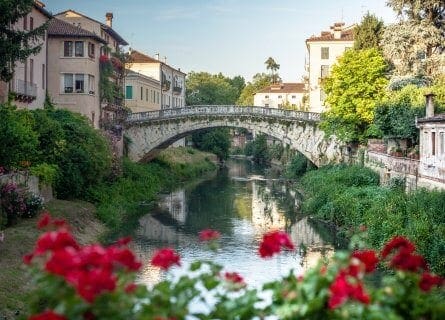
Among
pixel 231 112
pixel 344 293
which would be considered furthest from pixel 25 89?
pixel 344 293

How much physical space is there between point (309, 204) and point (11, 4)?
22633 millimetres

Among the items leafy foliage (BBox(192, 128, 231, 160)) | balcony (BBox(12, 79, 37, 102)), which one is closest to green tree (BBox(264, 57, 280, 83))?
leafy foliage (BBox(192, 128, 231, 160))

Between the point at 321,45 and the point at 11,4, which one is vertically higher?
the point at 321,45

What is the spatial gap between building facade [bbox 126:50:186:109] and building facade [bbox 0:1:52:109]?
27.9 metres

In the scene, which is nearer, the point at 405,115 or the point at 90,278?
the point at 90,278

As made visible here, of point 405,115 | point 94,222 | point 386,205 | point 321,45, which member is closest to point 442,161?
point 386,205

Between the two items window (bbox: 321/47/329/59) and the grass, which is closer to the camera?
the grass

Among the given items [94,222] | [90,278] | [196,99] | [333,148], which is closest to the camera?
[90,278]

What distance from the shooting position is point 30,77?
40.9m

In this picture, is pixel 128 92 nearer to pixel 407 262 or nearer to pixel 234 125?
pixel 234 125

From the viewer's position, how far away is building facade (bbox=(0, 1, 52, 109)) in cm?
3706

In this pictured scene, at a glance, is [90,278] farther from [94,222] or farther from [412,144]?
[412,144]

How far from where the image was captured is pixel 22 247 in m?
24.1

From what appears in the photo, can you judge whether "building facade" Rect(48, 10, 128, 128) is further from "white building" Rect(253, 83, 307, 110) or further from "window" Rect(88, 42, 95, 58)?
"white building" Rect(253, 83, 307, 110)
